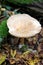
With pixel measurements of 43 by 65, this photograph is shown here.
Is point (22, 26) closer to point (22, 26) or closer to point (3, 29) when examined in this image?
point (22, 26)

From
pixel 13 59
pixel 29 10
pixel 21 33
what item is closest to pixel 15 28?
pixel 21 33

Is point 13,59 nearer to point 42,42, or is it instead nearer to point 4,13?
→ point 42,42

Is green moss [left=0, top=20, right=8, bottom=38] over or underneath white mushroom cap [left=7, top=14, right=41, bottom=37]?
underneath

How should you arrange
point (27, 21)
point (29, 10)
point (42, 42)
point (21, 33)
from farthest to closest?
point (29, 10)
point (42, 42)
point (27, 21)
point (21, 33)

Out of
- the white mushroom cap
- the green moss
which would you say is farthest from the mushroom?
the green moss

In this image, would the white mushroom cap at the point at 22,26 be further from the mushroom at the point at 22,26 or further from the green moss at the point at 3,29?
the green moss at the point at 3,29

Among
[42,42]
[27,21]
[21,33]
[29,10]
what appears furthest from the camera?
[29,10]

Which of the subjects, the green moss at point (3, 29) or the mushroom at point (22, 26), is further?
the green moss at point (3, 29)

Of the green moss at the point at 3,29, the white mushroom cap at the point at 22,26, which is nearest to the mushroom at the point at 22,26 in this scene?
the white mushroom cap at the point at 22,26

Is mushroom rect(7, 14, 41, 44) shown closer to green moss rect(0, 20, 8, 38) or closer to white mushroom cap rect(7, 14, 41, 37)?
white mushroom cap rect(7, 14, 41, 37)
